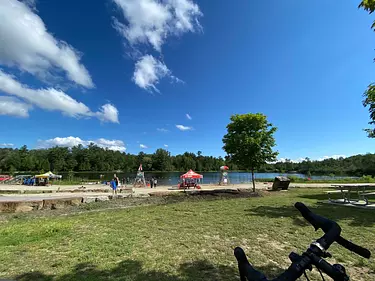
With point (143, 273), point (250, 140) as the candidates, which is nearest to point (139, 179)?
point (250, 140)

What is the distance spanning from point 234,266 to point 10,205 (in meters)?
11.6

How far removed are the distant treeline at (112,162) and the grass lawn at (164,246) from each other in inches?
4138

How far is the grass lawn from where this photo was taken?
3.92 meters

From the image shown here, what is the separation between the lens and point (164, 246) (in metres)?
5.23

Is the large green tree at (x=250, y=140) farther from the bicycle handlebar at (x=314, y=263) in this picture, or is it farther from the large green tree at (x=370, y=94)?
the bicycle handlebar at (x=314, y=263)

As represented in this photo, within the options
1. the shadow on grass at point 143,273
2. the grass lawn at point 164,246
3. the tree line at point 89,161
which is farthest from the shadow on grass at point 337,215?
the tree line at point 89,161

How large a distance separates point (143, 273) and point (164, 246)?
4.56ft

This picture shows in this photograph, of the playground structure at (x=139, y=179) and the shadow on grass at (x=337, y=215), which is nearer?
the shadow on grass at (x=337, y=215)

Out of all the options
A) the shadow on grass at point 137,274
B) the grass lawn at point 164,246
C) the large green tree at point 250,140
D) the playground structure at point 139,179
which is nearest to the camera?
the shadow on grass at point 137,274

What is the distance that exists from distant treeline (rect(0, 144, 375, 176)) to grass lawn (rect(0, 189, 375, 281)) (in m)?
105

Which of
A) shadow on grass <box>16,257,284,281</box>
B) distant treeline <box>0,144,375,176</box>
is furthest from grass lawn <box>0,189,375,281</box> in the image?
distant treeline <box>0,144,375,176</box>

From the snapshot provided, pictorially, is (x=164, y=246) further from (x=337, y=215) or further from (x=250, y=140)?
(x=250, y=140)

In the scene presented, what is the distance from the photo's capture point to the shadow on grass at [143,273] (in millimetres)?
3670

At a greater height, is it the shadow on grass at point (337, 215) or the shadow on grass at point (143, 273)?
the shadow on grass at point (337, 215)
